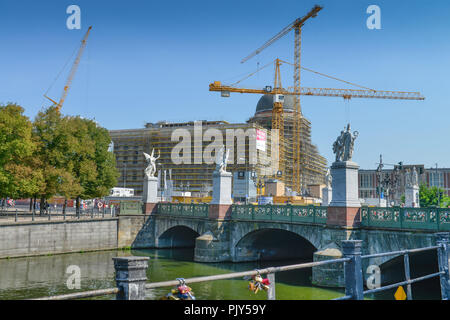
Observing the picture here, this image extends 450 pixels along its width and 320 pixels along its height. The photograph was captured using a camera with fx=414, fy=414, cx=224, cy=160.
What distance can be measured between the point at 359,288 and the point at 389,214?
16123mm

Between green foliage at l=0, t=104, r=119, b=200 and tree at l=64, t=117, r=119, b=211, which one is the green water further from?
tree at l=64, t=117, r=119, b=211

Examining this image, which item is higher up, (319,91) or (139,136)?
(319,91)

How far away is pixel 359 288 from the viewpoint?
21.3 feet

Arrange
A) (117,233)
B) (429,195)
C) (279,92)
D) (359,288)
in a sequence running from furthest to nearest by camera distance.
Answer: (279,92)
(429,195)
(117,233)
(359,288)

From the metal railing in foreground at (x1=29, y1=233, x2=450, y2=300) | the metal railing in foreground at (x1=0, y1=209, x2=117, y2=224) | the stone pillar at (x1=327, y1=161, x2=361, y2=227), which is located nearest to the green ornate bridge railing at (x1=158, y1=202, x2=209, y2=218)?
the metal railing in foreground at (x1=0, y1=209, x2=117, y2=224)

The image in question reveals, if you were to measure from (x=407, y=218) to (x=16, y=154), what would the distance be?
106 ft

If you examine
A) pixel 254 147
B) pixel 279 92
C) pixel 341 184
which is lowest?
pixel 341 184

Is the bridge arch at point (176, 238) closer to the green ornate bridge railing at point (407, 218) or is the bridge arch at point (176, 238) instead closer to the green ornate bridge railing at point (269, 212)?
the green ornate bridge railing at point (269, 212)

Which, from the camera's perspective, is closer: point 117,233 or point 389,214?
point 389,214

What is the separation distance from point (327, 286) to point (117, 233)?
928 inches

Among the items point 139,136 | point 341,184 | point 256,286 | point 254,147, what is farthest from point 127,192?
point 256,286

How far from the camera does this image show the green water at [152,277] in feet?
69.8
